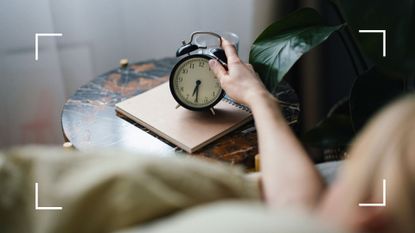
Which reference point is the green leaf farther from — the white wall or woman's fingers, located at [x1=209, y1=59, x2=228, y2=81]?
the white wall

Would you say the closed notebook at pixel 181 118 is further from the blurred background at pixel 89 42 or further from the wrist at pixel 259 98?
the blurred background at pixel 89 42

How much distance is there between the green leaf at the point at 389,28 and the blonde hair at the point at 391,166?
1.56 ft

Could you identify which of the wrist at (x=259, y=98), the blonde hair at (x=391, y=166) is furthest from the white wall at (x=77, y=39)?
the blonde hair at (x=391, y=166)

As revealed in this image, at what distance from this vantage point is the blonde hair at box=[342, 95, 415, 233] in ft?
1.79

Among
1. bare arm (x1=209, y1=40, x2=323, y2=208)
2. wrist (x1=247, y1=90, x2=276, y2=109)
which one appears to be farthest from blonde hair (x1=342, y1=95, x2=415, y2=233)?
wrist (x1=247, y1=90, x2=276, y2=109)

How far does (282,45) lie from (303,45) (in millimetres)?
43

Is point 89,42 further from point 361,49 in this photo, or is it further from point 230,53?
point 361,49

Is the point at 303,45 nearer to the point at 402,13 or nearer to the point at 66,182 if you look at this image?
the point at 402,13

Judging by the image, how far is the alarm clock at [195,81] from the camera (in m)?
1.16

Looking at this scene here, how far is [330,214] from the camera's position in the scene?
0.63m

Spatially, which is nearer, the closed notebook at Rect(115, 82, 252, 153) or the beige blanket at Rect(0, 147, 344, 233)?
the beige blanket at Rect(0, 147, 344, 233)

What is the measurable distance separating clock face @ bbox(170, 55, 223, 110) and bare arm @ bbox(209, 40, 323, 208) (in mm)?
119

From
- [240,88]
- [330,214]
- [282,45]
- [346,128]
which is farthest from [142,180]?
[346,128]

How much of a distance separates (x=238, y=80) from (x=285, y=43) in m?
0.14
